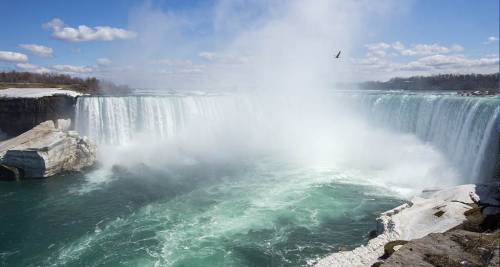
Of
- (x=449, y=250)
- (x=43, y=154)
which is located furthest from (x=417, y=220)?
(x=43, y=154)

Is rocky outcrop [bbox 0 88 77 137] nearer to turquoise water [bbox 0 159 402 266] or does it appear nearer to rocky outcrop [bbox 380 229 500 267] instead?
turquoise water [bbox 0 159 402 266]

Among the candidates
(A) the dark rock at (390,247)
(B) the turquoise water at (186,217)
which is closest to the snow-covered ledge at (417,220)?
(A) the dark rock at (390,247)

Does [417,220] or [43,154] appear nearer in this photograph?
[417,220]

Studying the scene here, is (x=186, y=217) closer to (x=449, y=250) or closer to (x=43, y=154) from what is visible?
(x=449, y=250)

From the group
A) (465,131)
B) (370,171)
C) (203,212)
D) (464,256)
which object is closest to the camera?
(464,256)

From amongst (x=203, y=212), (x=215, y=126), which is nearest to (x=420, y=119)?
(x=215, y=126)

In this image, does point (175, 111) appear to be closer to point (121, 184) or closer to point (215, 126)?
point (215, 126)

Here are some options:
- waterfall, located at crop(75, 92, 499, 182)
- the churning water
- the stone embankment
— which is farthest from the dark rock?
the stone embankment

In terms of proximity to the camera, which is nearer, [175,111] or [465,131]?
[465,131]
